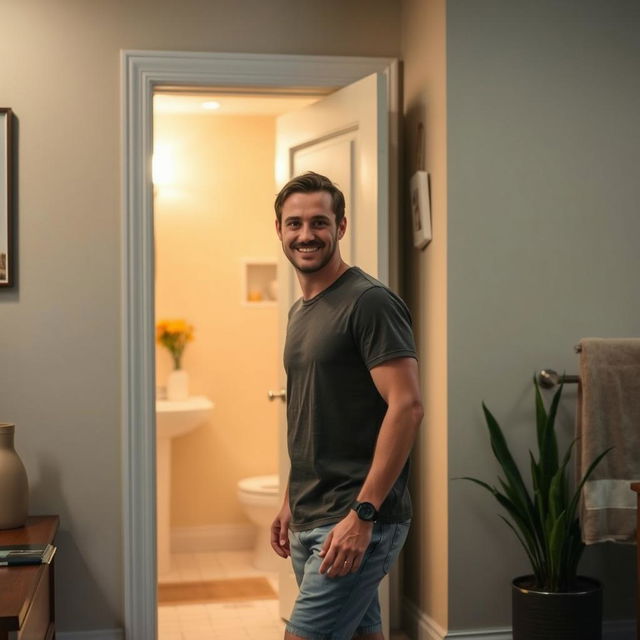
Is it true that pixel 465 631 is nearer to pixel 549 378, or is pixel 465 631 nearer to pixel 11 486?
pixel 549 378

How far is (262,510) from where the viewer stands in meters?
4.63

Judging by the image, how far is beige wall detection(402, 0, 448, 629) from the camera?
3.16 meters

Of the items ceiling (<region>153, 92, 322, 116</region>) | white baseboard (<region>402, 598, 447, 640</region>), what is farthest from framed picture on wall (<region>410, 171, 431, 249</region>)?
ceiling (<region>153, 92, 322, 116</region>)

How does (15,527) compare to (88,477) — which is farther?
(88,477)

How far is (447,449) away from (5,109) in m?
1.82

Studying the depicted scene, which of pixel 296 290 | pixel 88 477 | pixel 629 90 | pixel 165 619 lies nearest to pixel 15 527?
pixel 88 477

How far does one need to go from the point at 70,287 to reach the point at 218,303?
72.0 inches

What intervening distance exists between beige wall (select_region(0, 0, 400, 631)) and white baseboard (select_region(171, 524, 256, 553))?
1.80 m

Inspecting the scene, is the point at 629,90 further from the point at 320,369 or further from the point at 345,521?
the point at 345,521

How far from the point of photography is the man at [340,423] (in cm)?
190

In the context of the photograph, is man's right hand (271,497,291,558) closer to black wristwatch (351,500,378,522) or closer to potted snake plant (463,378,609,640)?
black wristwatch (351,500,378,522)

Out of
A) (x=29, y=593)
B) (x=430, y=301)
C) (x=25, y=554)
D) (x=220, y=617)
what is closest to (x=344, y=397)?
(x=29, y=593)

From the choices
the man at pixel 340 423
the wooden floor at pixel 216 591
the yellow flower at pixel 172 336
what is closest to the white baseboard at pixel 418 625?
the wooden floor at pixel 216 591

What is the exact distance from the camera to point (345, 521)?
1.89 metres
